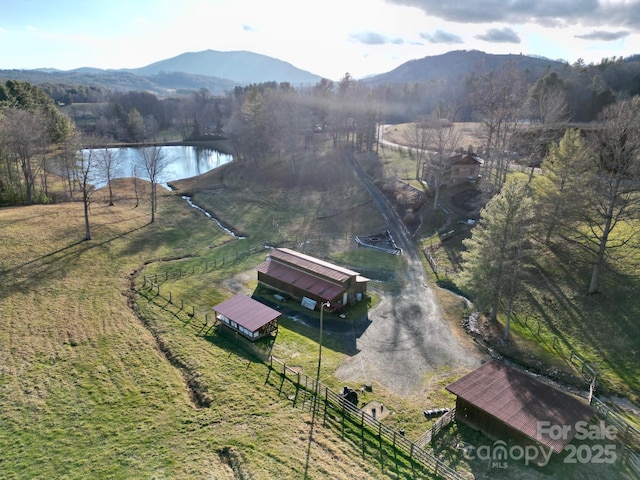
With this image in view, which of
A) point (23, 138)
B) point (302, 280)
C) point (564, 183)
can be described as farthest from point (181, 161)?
point (564, 183)

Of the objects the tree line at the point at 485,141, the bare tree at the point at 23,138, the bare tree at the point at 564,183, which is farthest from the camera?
the bare tree at the point at 23,138

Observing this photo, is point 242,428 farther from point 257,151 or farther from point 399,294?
point 257,151

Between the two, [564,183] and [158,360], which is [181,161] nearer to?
[158,360]

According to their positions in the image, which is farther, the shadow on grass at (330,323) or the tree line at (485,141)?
the tree line at (485,141)

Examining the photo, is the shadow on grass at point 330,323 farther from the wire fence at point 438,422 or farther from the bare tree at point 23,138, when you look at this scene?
the bare tree at point 23,138

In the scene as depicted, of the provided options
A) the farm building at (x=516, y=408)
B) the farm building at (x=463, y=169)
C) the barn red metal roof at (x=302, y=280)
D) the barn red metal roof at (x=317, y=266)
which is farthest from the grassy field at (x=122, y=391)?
the farm building at (x=463, y=169)

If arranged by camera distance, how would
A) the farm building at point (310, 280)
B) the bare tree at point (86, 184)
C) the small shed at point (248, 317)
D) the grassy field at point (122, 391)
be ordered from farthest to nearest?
the bare tree at point (86, 184) < the farm building at point (310, 280) < the small shed at point (248, 317) < the grassy field at point (122, 391)

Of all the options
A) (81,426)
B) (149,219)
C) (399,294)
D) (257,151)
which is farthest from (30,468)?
(257,151)
